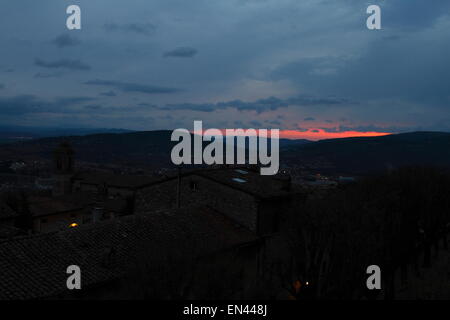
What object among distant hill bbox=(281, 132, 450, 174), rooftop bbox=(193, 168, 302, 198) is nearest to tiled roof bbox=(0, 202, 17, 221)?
rooftop bbox=(193, 168, 302, 198)

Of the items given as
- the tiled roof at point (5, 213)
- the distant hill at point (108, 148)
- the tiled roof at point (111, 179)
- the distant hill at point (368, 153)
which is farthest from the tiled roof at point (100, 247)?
the distant hill at point (108, 148)

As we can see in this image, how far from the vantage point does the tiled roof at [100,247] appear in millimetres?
14273

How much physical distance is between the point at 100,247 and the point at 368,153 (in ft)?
444

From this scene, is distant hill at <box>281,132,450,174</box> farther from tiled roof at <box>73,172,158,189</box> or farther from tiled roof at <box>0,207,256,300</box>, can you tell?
tiled roof at <box>0,207,256,300</box>

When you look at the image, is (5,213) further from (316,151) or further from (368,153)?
(316,151)

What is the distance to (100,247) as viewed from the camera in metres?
18.4

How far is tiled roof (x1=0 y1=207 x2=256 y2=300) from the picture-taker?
14.3m

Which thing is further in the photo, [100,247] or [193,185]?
[193,185]

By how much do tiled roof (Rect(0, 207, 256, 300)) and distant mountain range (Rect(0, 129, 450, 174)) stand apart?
94.2 m

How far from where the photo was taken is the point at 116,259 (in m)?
17.6

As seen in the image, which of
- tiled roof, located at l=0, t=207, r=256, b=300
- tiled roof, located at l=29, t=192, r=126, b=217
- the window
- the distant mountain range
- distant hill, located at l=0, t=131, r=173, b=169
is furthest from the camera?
distant hill, located at l=0, t=131, r=173, b=169

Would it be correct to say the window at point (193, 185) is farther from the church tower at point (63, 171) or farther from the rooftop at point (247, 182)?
the church tower at point (63, 171)

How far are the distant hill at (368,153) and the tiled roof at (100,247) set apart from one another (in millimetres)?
91804

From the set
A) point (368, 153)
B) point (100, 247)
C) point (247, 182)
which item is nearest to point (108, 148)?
point (368, 153)
